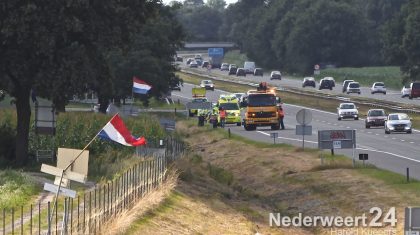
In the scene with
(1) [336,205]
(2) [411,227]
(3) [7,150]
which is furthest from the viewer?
(3) [7,150]

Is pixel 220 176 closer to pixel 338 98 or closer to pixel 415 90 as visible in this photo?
pixel 415 90

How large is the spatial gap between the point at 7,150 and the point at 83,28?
6327 mm

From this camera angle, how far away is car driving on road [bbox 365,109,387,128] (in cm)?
8256

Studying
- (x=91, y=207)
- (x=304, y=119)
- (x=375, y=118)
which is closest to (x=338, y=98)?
(x=375, y=118)

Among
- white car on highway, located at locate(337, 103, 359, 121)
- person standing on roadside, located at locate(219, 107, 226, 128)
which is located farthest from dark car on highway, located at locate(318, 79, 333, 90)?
person standing on roadside, located at locate(219, 107, 226, 128)

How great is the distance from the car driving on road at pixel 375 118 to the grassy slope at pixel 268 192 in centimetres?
2141

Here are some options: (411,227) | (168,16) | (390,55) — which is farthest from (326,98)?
(411,227)

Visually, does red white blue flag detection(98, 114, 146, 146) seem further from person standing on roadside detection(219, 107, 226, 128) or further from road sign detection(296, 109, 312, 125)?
person standing on roadside detection(219, 107, 226, 128)

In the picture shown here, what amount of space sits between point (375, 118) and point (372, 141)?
14197 mm

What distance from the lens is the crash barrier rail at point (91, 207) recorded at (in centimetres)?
2512

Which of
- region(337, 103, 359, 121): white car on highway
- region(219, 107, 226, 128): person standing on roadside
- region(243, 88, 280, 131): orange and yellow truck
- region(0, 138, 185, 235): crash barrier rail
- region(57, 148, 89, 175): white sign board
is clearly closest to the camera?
region(57, 148, 89, 175): white sign board

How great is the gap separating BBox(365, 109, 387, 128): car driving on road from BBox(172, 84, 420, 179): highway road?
25.4 inches

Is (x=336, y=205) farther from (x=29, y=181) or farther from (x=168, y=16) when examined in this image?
(x=168, y=16)

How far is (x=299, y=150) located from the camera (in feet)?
197
